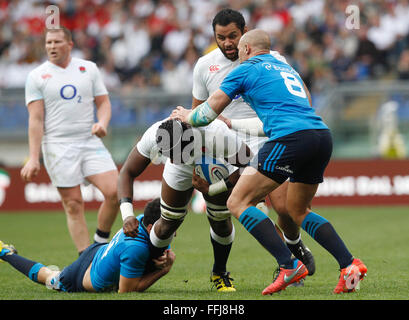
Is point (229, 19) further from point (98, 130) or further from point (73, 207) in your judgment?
point (73, 207)

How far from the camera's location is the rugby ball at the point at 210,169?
611 cm

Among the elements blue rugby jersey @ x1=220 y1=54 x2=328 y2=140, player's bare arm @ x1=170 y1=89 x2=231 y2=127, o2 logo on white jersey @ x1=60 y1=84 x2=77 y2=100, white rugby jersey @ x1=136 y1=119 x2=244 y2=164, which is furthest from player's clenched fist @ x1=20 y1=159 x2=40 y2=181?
blue rugby jersey @ x1=220 y1=54 x2=328 y2=140

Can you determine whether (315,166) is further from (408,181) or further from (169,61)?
(169,61)

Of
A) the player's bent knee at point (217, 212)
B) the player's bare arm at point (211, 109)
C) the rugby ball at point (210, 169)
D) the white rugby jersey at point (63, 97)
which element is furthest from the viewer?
the white rugby jersey at point (63, 97)

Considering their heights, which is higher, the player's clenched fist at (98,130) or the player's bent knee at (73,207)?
the player's clenched fist at (98,130)

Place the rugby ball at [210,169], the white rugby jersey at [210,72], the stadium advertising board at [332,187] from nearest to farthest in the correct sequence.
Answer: the rugby ball at [210,169]
the white rugby jersey at [210,72]
the stadium advertising board at [332,187]

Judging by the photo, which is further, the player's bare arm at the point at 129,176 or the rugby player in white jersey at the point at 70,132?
the rugby player in white jersey at the point at 70,132

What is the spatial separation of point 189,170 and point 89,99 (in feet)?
8.71

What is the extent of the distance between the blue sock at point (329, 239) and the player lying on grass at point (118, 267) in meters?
1.22

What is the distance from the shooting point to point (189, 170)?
6.19m

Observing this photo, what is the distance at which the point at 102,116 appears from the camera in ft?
27.5

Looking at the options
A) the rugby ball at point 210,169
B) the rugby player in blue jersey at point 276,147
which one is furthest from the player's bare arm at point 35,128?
the rugby player in blue jersey at point 276,147

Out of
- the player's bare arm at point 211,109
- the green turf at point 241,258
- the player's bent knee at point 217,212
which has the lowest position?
the green turf at point 241,258

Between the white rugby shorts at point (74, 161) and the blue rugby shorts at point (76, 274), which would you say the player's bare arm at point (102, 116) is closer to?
the white rugby shorts at point (74, 161)
